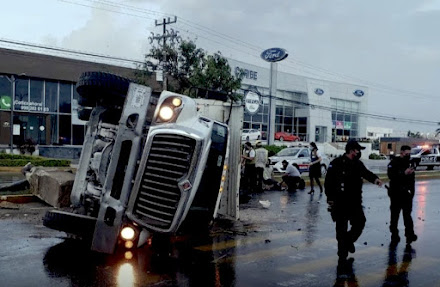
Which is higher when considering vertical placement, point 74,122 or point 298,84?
point 298,84

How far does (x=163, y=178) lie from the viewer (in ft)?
20.3

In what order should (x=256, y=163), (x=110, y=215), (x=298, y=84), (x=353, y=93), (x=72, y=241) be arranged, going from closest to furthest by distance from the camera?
(x=110, y=215)
(x=72, y=241)
(x=256, y=163)
(x=298, y=84)
(x=353, y=93)

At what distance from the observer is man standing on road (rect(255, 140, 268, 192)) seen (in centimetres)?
1645

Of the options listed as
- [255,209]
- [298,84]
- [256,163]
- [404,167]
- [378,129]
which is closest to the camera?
[404,167]

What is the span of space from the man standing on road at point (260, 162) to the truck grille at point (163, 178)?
10271 mm

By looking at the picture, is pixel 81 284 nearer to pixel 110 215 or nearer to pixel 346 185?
pixel 110 215

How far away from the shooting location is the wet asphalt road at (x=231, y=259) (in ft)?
19.7

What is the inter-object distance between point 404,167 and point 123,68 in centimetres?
3451

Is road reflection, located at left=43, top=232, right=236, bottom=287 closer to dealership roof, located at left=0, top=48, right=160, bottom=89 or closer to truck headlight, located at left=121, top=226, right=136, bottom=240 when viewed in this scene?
truck headlight, located at left=121, top=226, right=136, bottom=240

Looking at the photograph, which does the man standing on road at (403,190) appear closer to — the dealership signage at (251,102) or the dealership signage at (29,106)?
the dealership signage at (251,102)

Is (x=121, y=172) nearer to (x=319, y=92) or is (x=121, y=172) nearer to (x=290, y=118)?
(x=319, y=92)

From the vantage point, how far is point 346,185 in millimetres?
7105

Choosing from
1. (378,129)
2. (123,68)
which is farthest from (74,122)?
(378,129)

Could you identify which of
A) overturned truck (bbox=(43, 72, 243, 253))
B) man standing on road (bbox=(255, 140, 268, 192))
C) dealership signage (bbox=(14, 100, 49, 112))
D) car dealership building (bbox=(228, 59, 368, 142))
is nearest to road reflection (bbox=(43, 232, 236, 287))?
overturned truck (bbox=(43, 72, 243, 253))
